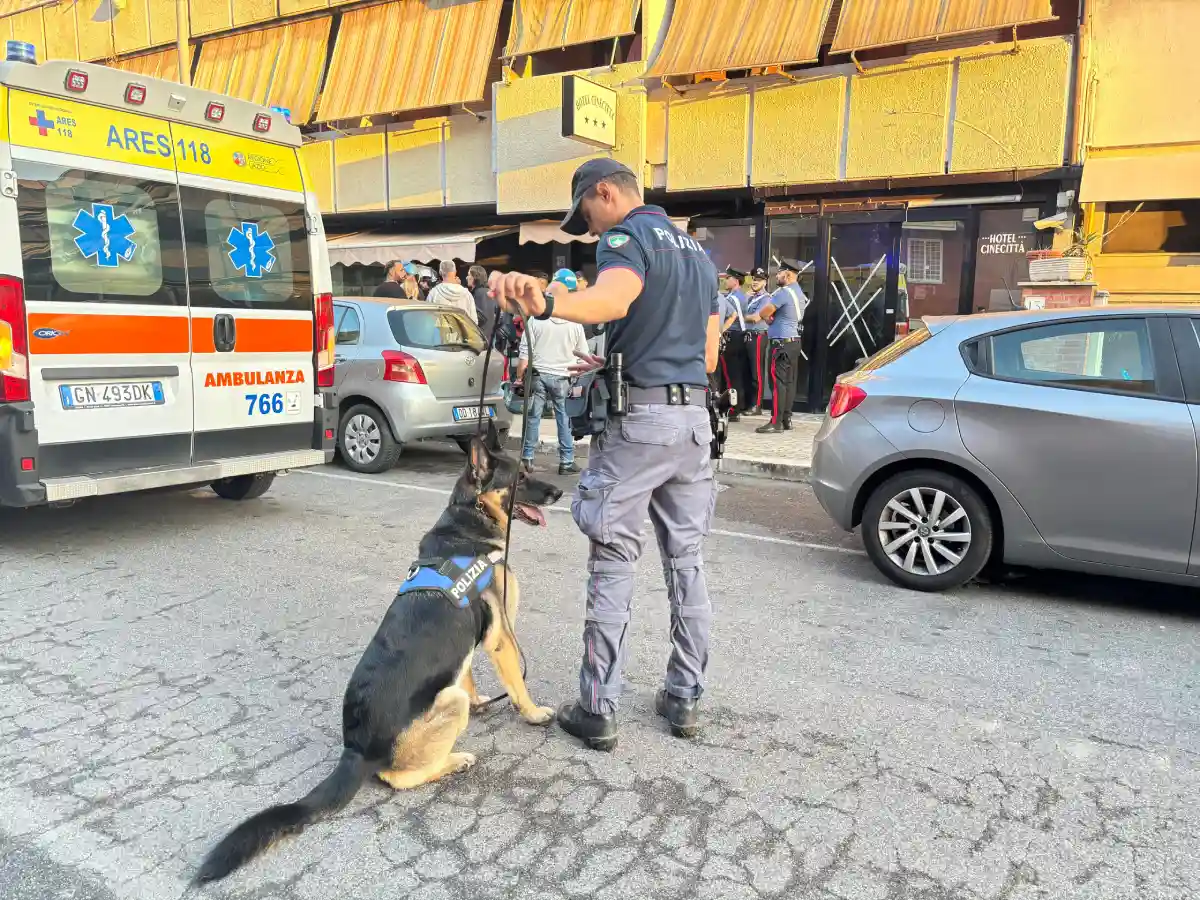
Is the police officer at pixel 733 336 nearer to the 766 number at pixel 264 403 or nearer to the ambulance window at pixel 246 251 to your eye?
the ambulance window at pixel 246 251

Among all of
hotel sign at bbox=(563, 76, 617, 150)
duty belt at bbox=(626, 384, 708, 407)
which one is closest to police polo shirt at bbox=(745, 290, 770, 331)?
hotel sign at bbox=(563, 76, 617, 150)

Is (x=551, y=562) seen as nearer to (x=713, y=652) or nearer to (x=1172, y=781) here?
(x=713, y=652)

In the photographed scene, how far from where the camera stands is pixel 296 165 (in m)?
5.90

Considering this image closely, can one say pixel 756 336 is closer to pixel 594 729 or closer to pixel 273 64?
pixel 594 729

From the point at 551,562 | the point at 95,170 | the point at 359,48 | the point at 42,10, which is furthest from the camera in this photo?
the point at 42,10

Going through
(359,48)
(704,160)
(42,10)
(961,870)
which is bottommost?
(961,870)

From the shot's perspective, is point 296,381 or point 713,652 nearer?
point 713,652

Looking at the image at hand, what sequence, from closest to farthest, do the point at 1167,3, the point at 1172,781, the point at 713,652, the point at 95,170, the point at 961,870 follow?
the point at 961,870, the point at 1172,781, the point at 713,652, the point at 95,170, the point at 1167,3

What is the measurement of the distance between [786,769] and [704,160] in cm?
1036

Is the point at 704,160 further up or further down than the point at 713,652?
further up

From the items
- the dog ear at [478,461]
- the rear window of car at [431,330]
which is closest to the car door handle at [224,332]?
the rear window of car at [431,330]

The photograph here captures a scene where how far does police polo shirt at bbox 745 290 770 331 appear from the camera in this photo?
405 inches

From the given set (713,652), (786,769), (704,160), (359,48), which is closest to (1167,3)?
(704,160)

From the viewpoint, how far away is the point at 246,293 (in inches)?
221
